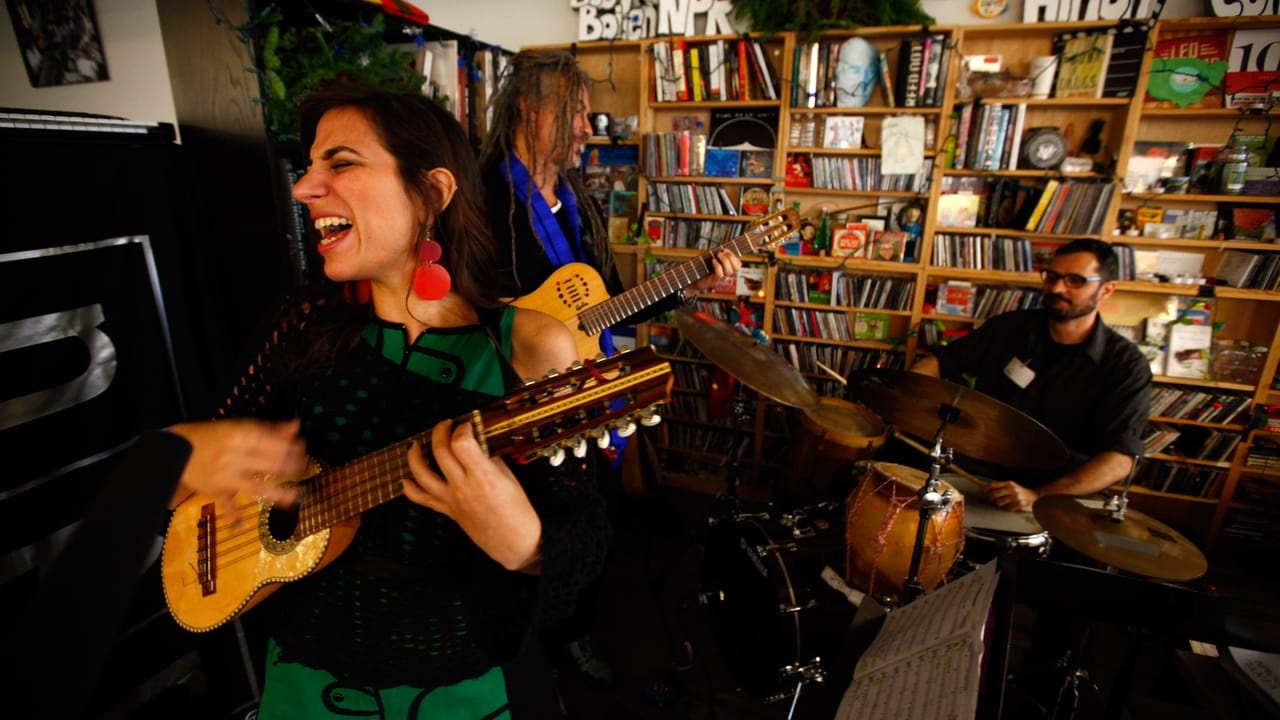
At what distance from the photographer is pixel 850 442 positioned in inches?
109

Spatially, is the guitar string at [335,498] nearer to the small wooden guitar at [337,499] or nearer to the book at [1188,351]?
the small wooden guitar at [337,499]

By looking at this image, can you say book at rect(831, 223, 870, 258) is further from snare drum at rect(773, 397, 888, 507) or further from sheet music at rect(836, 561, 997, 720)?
sheet music at rect(836, 561, 997, 720)

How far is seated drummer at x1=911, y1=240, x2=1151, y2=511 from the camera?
2.33 metres

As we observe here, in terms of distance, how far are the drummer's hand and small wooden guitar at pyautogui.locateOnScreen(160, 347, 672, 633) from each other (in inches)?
78.4

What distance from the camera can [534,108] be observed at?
2.14 m

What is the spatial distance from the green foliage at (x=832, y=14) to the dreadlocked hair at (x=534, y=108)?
5.08 feet

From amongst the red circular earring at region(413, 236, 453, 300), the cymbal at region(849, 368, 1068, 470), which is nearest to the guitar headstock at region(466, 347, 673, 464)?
the red circular earring at region(413, 236, 453, 300)

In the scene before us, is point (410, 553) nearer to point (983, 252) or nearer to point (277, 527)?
point (277, 527)

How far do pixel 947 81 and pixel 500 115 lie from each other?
8.20ft

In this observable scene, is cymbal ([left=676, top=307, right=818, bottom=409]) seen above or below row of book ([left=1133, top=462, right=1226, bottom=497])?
above

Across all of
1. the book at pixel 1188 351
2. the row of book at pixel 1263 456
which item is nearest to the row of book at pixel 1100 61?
the book at pixel 1188 351

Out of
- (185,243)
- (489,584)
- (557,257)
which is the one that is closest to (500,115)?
(557,257)

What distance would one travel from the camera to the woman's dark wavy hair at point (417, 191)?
0.91 metres

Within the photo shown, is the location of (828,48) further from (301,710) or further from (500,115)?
(301,710)
